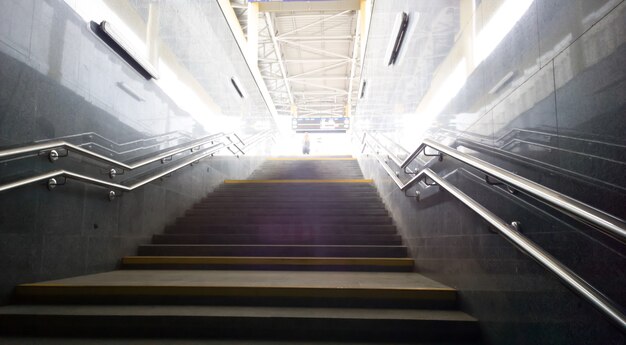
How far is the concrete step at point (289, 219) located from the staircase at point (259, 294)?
20 centimetres

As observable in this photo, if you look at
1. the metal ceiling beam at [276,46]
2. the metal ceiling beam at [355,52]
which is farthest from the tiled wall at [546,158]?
the metal ceiling beam at [276,46]

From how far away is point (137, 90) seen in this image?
358cm

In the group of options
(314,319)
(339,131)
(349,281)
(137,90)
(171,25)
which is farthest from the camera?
(339,131)

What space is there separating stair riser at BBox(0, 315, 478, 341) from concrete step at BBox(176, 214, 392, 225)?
2.12 meters

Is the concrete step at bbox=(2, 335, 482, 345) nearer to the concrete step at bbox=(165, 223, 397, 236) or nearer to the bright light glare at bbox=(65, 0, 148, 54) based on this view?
the concrete step at bbox=(165, 223, 397, 236)

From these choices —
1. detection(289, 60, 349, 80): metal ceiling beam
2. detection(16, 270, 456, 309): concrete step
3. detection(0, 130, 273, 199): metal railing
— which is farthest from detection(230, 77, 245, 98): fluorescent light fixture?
detection(289, 60, 349, 80): metal ceiling beam

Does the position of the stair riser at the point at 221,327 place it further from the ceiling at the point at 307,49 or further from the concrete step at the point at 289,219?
the ceiling at the point at 307,49

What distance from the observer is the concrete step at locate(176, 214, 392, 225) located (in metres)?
4.16

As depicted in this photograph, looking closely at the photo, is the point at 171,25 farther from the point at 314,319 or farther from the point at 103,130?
the point at 314,319

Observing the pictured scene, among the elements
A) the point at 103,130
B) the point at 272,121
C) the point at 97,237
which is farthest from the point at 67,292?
the point at 272,121

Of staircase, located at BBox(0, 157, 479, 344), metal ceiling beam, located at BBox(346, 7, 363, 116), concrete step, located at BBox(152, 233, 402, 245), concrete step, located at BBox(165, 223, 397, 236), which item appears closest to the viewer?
staircase, located at BBox(0, 157, 479, 344)

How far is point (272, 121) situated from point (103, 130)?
8320 millimetres

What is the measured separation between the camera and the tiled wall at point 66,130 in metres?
2.23

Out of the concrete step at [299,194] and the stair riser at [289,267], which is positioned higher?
the concrete step at [299,194]
